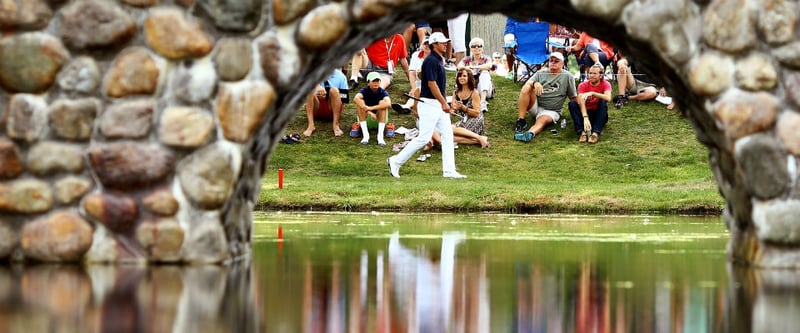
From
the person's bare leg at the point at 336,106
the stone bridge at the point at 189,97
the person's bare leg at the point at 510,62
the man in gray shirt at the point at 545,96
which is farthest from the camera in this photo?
the person's bare leg at the point at 510,62

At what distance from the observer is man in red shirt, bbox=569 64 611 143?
80.0 ft

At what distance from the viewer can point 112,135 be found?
349 inches

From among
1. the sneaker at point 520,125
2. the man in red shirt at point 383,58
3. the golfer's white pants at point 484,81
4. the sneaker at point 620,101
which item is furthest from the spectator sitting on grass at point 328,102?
the sneaker at point 620,101

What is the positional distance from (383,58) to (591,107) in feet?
13.8

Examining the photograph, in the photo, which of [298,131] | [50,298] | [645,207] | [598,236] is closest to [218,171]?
[50,298]

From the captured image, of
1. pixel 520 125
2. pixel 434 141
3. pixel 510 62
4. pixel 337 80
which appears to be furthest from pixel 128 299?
pixel 510 62

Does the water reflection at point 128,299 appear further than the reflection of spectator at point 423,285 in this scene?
No

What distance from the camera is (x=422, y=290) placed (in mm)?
7648

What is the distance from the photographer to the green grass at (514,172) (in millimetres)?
18094

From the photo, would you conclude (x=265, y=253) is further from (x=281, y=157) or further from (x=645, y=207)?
(x=281, y=157)

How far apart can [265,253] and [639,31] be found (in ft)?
10.4

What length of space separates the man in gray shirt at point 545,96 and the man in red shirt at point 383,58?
242 centimetres

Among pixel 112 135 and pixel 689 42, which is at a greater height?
pixel 689 42

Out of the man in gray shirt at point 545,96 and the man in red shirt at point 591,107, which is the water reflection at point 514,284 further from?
the man in gray shirt at point 545,96
